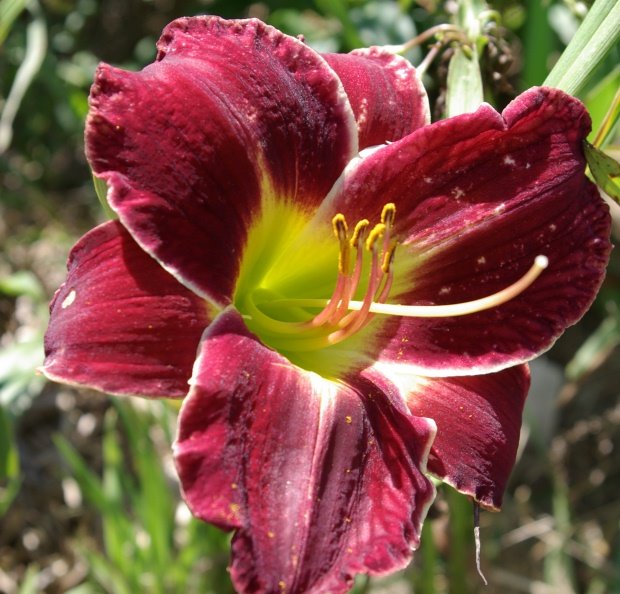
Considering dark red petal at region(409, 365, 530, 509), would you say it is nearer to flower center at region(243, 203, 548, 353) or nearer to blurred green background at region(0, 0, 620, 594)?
flower center at region(243, 203, 548, 353)

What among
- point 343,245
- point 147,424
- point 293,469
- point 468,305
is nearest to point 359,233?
point 343,245

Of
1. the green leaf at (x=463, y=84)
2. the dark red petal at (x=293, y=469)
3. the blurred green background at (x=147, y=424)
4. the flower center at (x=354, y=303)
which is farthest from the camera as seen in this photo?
the blurred green background at (x=147, y=424)

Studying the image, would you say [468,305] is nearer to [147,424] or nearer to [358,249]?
[358,249]

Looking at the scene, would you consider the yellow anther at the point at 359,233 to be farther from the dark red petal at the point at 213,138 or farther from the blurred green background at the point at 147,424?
the blurred green background at the point at 147,424

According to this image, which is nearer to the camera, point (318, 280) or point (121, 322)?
point (121, 322)

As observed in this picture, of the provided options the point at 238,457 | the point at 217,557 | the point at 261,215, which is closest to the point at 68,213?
the point at 217,557

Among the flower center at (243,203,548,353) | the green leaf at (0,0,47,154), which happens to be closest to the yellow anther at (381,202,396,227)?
the flower center at (243,203,548,353)

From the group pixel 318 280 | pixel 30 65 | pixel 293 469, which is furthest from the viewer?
pixel 30 65

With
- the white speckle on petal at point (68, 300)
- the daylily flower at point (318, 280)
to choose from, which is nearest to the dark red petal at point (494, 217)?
the daylily flower at point (318, 280)
